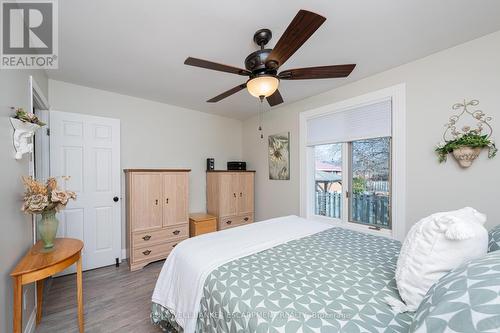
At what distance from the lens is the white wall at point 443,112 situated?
5.95 feet

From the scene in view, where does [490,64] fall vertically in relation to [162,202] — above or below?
above

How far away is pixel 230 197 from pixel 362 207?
7.01 ft

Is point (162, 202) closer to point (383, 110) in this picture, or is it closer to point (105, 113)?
point (105, 113)

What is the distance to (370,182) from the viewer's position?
273cm

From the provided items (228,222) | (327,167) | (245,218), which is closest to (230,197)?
(228,222)

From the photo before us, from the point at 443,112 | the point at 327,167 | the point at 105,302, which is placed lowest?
the point at 105,302

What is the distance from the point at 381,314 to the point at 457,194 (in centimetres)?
179

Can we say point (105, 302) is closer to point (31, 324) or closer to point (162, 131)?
point (31, 324)

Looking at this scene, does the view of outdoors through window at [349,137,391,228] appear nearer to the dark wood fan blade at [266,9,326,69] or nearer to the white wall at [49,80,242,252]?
the dark wood fan blade at [266,9,326,69]

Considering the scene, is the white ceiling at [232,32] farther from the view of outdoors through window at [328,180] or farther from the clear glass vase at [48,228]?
the clear glass vase at [48,228]

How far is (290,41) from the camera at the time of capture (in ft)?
4.22

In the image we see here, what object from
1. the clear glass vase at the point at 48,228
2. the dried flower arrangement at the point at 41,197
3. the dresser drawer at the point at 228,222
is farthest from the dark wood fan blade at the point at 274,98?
the dresser drawer at the point at 228,222

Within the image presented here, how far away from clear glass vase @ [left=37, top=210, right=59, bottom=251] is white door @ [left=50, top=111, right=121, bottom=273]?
1.38 metres

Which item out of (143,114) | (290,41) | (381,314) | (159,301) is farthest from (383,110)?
(143,114)
